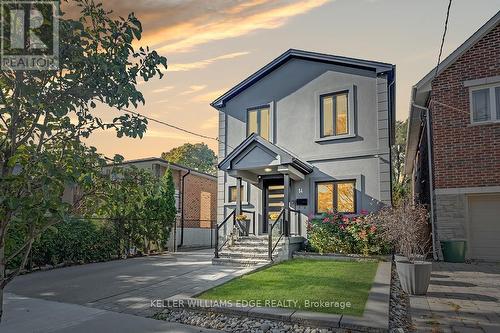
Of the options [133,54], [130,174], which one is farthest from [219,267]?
[133,54]

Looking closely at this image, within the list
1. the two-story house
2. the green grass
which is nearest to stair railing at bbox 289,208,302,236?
the two-story house

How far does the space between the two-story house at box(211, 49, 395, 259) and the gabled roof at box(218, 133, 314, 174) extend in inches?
1.3

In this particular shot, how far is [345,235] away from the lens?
11.6m

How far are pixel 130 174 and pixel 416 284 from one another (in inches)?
229

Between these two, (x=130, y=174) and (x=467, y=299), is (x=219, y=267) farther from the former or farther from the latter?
(x=130, y=174)

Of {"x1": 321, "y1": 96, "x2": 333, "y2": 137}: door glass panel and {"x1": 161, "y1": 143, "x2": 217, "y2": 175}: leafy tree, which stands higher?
{"x1": 161, "y1": 143, "x2": 217, "y2": 175}: leafy tree

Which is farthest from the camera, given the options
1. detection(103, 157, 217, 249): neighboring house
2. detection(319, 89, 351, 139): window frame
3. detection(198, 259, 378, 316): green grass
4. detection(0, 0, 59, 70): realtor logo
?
detection(103, 157, 217, 249): neighboring house

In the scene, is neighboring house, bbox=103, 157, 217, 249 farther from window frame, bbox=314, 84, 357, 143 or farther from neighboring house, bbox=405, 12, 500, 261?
neighboring house, bbox=405, 12, 500, 261

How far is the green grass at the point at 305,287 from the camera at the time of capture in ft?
19.3

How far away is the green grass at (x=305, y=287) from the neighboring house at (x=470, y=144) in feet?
14.0

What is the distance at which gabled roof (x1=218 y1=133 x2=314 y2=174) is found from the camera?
12.3 meters

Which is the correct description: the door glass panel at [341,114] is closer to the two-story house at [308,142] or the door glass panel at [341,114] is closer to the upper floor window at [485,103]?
the two-story house at [308,142]

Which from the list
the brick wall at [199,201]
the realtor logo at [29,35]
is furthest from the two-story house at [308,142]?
the realtor logo at [29,35]

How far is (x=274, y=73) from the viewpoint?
15.0m
